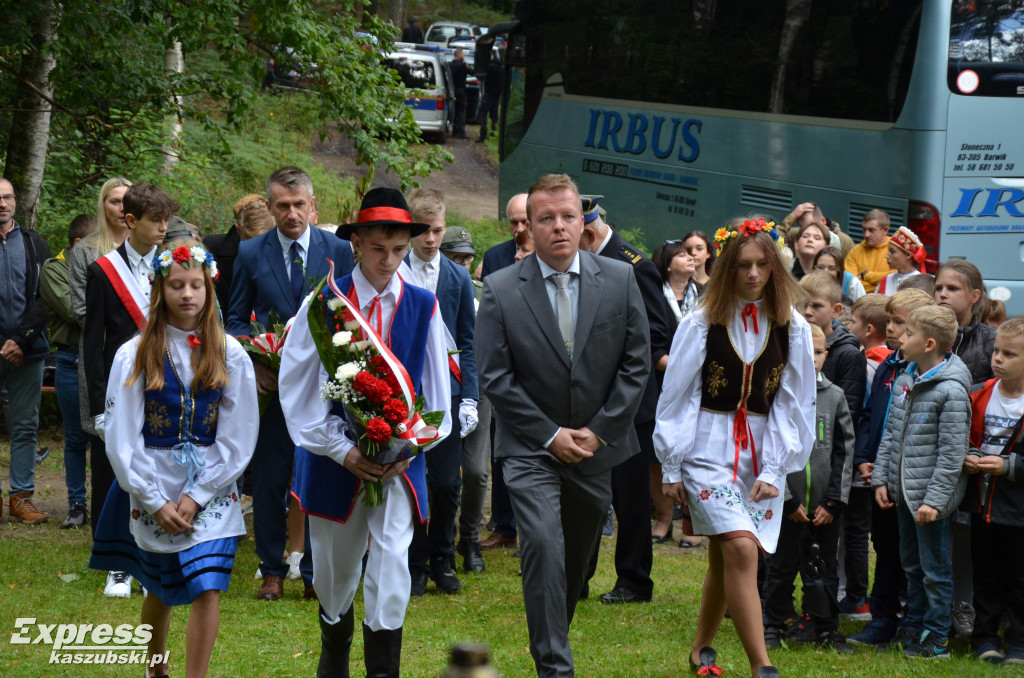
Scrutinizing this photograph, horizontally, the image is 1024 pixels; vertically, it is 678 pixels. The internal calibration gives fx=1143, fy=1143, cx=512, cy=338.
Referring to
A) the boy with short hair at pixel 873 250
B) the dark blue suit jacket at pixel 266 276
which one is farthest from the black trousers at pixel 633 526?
the boy with short hair at pixel 873 250

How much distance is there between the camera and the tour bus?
11.4 meters

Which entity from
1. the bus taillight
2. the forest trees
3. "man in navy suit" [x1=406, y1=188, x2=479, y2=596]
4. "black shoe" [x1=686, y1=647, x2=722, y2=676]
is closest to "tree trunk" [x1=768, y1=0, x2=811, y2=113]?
the bus taillight

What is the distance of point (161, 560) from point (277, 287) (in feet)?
6.72

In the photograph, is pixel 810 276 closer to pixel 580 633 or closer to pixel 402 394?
pixel 580 633

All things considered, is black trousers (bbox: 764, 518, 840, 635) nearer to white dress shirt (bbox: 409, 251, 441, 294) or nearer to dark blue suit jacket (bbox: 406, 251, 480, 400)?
dark blue suit jacket (bbox: 406, 251, 480, 400)

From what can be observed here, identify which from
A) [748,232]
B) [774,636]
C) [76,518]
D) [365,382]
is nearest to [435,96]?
[76,518]

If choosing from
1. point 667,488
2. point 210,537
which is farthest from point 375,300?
point 667,488

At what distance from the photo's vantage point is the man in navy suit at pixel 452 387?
276 inches

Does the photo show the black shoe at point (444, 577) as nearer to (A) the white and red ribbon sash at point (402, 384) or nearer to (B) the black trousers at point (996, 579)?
(A) the white and red ribbon sash at point (402, 384)

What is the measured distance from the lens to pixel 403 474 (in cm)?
491

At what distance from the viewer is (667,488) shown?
5.50 m

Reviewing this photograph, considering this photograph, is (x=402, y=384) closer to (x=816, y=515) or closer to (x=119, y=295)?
(x=816, y=515)

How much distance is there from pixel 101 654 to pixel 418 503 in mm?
1985

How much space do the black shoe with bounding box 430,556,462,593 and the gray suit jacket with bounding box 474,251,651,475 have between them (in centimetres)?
213
